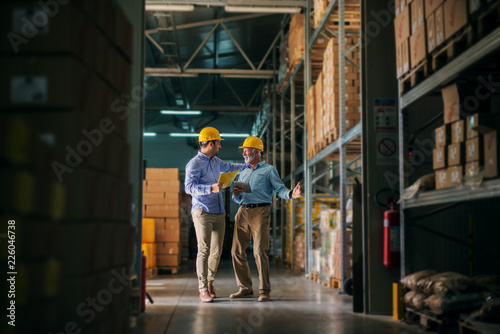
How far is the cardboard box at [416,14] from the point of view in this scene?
5062 mm

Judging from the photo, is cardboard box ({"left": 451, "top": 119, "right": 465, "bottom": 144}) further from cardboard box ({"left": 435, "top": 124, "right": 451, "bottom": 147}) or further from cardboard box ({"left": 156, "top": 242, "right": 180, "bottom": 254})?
cardboard box ({"left": 156, "top": 242, "right": 180, "bottom": 254})

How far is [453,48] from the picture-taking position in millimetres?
4461

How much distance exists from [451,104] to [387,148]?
1173 mm

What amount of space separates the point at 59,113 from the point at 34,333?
31.0 inches

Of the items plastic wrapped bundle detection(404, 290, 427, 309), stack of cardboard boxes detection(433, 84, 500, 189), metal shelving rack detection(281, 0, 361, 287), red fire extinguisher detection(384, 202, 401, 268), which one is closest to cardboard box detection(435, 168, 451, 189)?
stack of cardboard boxes detection(433, 84, 500, 189)

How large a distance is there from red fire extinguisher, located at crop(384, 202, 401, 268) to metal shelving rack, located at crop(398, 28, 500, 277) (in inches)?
5.2

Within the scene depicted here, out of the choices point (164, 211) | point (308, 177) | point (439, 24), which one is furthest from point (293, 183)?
point (439, 24)

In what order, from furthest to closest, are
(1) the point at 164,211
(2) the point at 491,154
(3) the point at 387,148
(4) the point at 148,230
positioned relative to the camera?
(1) the point at 164,211, (4) the point at 148,230, (3) the point at 387,148, (2) the point at 491,154

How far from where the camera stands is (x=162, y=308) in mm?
6395

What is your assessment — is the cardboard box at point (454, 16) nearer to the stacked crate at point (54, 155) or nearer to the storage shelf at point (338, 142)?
the storage shelf at point (338, 142)

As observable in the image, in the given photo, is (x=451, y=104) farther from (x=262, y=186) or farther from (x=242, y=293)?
(x=242, y=293)

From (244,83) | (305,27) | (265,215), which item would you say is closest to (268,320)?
(265,215)

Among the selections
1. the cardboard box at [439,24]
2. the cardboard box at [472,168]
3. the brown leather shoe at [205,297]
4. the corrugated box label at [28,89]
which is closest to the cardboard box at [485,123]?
the cardboard box at [472,168]

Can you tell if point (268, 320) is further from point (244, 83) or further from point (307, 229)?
point (244, 83)
